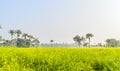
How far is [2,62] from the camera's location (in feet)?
36.3

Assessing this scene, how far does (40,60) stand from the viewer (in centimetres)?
1170

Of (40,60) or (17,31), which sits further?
(17,31)

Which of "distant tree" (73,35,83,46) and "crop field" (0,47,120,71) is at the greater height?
"distant tree" (73,35,83,46)

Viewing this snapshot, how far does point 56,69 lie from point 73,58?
157 cm

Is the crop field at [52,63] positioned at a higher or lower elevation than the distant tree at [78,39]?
lower

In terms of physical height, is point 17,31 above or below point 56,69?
above

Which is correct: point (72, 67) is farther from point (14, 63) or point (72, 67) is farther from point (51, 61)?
point (14, 63)

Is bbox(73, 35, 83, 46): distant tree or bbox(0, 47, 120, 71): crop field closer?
bbox(0, 47, 120, 71): crop field

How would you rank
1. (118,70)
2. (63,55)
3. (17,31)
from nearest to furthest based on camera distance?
1. (118,70)
2. (63,55)
3. (17,31)

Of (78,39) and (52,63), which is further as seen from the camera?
(78,39)

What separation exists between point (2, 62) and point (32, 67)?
119cm

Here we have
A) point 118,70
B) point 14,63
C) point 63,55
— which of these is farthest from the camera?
point 63,55

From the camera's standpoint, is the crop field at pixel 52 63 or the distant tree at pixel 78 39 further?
the distant tree at pixel 78 39

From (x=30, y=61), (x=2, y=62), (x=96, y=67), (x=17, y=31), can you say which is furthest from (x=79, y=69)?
(x=17, y=31)
